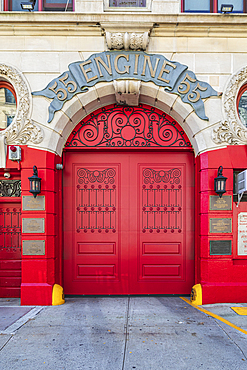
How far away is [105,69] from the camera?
6070 mm

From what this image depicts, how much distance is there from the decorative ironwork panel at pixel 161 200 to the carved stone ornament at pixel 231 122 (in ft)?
4.50

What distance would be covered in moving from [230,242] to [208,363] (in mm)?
2976

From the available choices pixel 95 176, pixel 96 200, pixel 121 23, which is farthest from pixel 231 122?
pixel 96 200

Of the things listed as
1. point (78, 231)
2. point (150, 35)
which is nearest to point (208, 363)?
point (78, 231)

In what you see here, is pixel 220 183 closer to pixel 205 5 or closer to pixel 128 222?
pixel 128 222

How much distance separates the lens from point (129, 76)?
19.9 feet

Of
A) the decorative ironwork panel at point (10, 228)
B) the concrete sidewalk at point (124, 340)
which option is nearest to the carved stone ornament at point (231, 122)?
the concrete sidewalk at point (124, 340)

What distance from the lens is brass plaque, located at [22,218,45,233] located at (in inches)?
233

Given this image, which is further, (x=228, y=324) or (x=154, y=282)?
(x=154, y=282)

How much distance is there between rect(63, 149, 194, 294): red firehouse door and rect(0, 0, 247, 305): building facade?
27 mm

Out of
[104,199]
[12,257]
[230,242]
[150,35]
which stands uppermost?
[150,35]

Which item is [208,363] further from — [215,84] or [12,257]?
[215,84]

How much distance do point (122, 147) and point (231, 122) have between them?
9.00 feet

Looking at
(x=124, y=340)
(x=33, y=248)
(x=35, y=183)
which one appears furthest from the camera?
(x=33, y=248)
